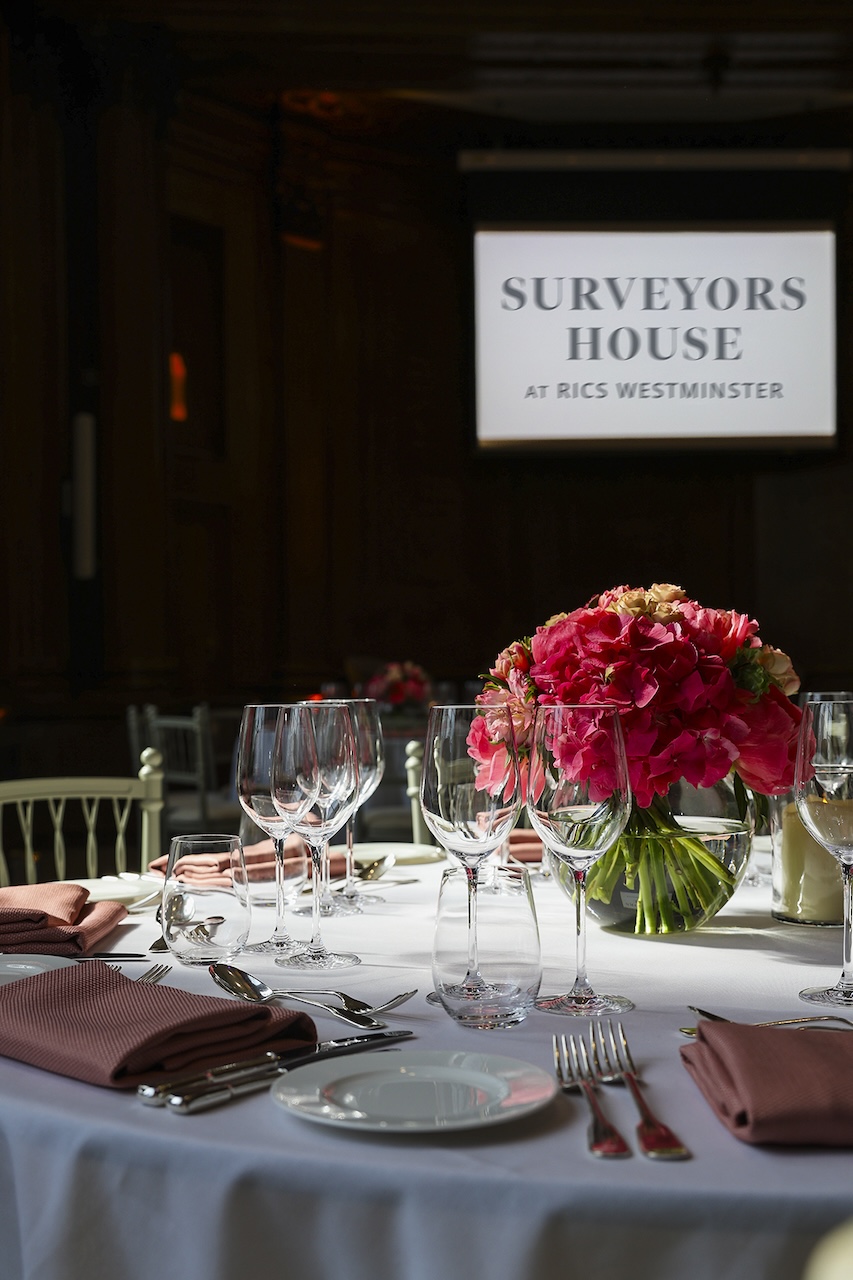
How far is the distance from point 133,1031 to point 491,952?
28 centimetres

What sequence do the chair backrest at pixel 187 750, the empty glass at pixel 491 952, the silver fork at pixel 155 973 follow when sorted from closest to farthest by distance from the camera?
1. the empty glass at pixel 491 952
2. the silver fork at pixel 155 973
3. the chair backrest at pixel 187 750

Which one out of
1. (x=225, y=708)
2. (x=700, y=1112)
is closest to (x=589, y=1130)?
(x=700, y=1112)

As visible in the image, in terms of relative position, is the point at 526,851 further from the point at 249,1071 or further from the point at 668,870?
the point at 249,1071

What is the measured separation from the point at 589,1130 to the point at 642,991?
14.9 inches

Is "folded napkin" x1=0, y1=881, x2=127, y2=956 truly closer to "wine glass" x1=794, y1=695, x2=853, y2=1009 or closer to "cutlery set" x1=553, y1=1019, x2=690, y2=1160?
"cutlery set" x1=553, y1=1019, x2=690, y2=1160

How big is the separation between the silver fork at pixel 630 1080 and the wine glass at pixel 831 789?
23cm

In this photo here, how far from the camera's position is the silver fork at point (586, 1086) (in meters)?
0.75

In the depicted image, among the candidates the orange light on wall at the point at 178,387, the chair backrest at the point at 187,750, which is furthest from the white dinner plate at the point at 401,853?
the orange light on wall at the point at 178,387

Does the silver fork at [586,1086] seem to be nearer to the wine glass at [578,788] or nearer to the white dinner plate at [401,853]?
the wine glass at [578,788]

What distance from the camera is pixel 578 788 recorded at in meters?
1.02

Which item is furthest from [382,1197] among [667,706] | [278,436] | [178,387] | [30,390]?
[278,436]

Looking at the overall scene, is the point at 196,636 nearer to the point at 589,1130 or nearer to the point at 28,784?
the point at 28,784

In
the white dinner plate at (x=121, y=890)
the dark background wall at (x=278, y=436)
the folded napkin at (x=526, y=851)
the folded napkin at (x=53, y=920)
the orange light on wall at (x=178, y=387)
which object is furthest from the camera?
the orange light on wall at (x=178, y=387)

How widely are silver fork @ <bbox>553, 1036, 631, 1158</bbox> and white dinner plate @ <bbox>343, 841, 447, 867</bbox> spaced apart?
39.9 inches
